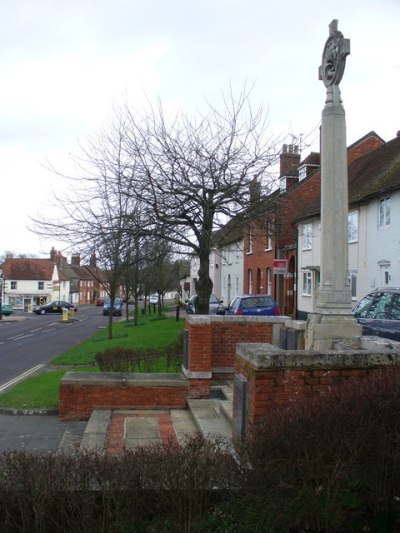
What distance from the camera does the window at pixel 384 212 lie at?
804 inches

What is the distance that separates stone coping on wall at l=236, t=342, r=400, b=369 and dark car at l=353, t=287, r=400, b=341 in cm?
615

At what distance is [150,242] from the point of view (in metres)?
14.8

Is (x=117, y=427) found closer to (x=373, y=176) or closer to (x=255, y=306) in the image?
(x=255, y=306)

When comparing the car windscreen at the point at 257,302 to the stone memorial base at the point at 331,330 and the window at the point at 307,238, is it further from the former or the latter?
the stone memorial base at the point at 331,330

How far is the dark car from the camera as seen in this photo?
10.6m

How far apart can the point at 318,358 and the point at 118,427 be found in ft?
12.2

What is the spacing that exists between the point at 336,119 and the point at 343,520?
211 inches

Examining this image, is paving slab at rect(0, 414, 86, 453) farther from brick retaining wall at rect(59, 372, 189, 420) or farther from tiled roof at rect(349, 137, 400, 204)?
tiled roof at rect(349, 137, 400, 204)

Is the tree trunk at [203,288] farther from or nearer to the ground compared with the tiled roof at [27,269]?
nearer to the ground

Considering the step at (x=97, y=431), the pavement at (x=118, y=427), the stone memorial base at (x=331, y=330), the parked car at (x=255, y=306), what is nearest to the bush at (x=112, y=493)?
the step at (x=97, y=431)

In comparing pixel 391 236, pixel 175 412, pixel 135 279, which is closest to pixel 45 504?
pixel 175 412

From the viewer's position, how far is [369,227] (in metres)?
21.7

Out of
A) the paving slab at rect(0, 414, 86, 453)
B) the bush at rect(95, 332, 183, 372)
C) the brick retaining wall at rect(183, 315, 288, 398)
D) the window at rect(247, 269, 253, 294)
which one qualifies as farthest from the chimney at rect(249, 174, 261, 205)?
the window at rect(247, 269, 253, 294)

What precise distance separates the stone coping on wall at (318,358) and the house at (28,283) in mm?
77173
